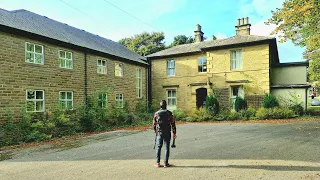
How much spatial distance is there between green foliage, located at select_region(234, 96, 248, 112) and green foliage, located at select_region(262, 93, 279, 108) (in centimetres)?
141

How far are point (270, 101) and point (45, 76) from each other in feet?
50.4

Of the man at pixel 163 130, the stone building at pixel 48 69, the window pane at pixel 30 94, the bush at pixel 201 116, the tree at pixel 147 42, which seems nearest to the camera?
the man at pixel 163 130

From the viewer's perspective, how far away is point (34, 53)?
42.9 ft

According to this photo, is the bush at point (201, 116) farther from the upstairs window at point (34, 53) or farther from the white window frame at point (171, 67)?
the upstairs window at point (34, 53)

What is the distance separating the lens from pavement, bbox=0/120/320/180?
5344 mm

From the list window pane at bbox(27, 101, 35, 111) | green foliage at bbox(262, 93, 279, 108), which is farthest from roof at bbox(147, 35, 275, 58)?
window pane at bbox(27, 101, 35, 111)

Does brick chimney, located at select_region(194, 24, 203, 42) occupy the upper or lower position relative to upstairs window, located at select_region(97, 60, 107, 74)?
upper

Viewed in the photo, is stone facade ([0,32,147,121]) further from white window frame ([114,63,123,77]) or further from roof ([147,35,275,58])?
roof ([147,35,275,58])

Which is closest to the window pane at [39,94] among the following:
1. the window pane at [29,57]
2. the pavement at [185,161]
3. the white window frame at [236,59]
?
the window pane at [29,57]

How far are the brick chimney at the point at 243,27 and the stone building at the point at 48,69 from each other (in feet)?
34.6

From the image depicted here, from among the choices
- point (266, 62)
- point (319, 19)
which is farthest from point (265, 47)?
point (319, 19)

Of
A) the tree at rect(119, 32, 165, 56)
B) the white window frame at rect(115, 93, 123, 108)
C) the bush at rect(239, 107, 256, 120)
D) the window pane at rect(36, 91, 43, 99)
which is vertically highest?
the tree at rect(119, 32, 165, 56)

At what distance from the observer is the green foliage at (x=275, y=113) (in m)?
16.7

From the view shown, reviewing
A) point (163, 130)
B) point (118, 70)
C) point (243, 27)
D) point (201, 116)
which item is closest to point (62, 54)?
point (118, 70)
